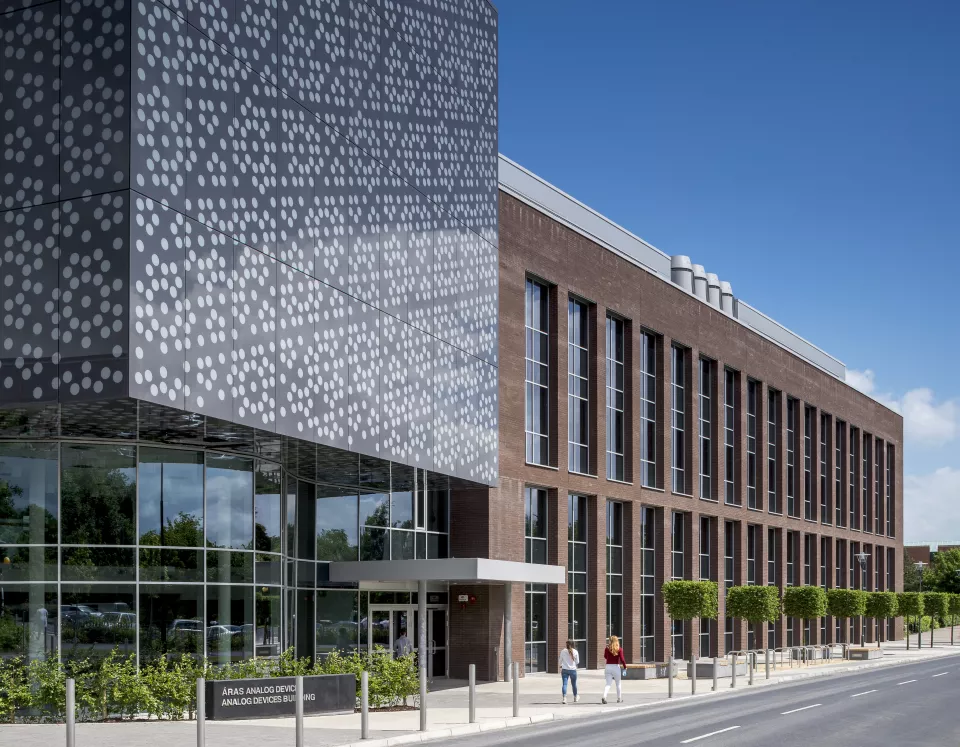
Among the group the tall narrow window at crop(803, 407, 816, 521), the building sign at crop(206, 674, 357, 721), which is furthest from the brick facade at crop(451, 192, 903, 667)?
the building sign at crop(206, 674, 357, 721)

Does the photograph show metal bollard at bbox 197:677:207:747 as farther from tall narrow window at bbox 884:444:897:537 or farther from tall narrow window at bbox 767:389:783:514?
tall narrow window at bbox 884:444:897:537

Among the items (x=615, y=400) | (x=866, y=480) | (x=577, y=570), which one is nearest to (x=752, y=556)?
(x=615, y=400)

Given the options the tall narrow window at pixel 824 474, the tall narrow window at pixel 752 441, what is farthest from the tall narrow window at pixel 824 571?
→ the tall narrow window at pixel 752 441

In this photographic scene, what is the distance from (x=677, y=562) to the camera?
5459cm

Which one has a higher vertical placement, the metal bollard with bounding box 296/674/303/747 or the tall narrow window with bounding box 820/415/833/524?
the tall narrow window with bounding box 820/415/833/524

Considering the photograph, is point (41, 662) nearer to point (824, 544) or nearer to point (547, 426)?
point (547, 426)

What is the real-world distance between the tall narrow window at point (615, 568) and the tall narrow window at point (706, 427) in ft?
31.6

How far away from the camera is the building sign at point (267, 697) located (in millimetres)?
18750

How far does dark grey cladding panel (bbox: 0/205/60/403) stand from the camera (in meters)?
22.5

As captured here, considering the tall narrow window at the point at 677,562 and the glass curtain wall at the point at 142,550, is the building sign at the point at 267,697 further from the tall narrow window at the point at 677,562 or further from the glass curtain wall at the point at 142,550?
the tall narrow window at the point at 677,562

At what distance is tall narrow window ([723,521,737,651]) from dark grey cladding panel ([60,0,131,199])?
42644mm

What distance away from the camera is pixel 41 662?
2423 cm

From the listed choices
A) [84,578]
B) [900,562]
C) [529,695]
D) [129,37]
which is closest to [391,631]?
[529,695]

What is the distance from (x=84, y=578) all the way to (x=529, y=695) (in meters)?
12.7
